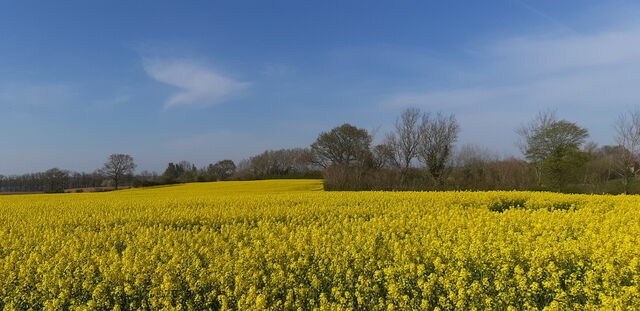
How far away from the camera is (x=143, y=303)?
14.8ft

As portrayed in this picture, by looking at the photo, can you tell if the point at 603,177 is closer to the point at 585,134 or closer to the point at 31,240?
the point at 585,134

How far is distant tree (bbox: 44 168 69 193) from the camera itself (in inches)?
2746

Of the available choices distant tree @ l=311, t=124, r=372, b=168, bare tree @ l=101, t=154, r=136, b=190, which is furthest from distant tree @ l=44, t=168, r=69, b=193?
distant tree @ l=311, t=124, r=372, b=168

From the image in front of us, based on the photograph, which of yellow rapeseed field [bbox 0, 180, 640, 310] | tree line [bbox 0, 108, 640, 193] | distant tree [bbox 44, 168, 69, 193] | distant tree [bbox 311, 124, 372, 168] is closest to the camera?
yellow rapeseed field [bbox 0, 180, 640, 310]

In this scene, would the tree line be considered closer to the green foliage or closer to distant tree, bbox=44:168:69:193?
the green foliage

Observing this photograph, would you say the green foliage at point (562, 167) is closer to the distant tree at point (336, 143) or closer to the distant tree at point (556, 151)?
the distant tree at point (556, 151)

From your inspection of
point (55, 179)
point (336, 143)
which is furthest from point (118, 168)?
point (336, 143)

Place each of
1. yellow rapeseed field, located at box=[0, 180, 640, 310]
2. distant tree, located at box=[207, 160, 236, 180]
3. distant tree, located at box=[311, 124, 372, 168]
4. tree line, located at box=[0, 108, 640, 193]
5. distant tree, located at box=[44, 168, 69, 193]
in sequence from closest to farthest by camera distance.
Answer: yellow rapeseed field, located at box=[0, 180, 640, 310]
tree line, located at box=[0, 108, 640, 193]
distant tree, located at box=[311, 124, 372, 168]
distant tree, located at box=[207, 160, 236, 180]
distant tree, located at box=[44, 168, 69, 193]

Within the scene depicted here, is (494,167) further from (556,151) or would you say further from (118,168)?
(118,168)

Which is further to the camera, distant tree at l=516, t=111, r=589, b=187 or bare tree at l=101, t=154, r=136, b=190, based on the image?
bare tree at l=101, t=154, r=136, b=190

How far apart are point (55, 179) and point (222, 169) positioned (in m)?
30.9

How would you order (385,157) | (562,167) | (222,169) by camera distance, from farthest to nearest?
(222,169), (385,157), (562,167)

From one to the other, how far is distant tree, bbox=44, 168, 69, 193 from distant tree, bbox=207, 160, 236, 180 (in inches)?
1087

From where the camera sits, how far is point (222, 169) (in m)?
69.1
